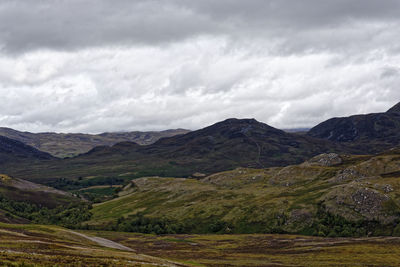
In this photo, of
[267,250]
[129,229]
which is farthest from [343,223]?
[129,229]

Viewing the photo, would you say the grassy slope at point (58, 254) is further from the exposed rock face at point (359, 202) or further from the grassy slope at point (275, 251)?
the exposed rock face at point (359, 202)

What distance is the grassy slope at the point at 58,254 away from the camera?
152ft

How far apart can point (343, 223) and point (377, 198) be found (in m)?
19.7

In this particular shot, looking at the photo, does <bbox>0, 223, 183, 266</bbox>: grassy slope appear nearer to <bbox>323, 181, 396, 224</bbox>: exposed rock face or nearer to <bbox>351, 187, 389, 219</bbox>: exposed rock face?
<bbox>323, 181, 396, 224</bbox>: exposed rock face

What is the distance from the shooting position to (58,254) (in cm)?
5816

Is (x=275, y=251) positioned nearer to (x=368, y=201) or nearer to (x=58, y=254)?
(x=58, y=254)

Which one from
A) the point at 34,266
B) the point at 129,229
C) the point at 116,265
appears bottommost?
the point at 129,229

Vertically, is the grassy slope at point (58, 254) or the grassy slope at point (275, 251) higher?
the grassy slope at point (58, 254)

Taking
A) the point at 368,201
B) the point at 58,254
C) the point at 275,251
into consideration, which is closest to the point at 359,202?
the point at 368,201

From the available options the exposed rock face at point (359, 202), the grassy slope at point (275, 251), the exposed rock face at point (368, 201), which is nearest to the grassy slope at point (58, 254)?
the grassy slope at point (275, 251)

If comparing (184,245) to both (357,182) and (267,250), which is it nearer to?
(267,250)

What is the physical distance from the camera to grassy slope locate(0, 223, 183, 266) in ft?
152

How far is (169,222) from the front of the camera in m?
194

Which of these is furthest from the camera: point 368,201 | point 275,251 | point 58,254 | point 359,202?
point 359,202
